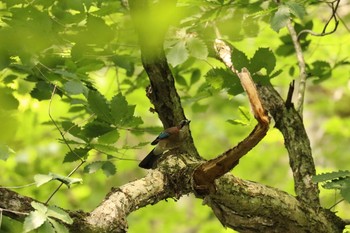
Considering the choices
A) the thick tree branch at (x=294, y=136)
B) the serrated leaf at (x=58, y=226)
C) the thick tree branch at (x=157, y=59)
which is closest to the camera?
the serrated leaf at (x=58, y=226)

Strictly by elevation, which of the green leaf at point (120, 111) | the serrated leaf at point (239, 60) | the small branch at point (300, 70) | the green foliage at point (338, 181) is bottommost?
the green foliage at point (338, 181)

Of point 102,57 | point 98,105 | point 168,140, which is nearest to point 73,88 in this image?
point 98,105

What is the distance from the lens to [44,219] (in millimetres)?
1565

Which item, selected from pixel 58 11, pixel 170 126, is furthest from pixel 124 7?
pixel 170 126

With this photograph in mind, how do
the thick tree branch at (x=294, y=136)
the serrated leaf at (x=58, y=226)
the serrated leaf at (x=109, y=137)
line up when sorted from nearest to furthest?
the serrated leaf at (x=58, y=226)
the serrated leaf at (x=109, y=137)
the thick tree branch at (x=294, y=136)

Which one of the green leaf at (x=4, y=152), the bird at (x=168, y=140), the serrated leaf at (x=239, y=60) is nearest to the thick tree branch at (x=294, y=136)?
the serrated leaf at (x=239, y=60)

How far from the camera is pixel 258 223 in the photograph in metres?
2.79

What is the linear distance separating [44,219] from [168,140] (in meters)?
1.16

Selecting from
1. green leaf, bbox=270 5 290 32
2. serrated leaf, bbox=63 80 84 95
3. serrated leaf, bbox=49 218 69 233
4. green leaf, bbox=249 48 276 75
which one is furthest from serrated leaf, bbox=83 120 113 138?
serrated leaf, bbox=49 218 69 233

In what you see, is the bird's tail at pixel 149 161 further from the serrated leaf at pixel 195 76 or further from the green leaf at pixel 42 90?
the serrated leaf at pixel 195 76

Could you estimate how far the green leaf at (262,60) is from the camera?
2639mm

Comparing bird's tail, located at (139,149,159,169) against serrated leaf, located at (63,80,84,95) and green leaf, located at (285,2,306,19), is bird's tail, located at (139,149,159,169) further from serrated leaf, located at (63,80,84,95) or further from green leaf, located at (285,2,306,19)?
green leaf, located at (285,2,306,19)

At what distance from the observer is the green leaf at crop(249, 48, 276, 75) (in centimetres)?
264

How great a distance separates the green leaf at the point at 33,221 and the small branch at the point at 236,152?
0.97 metres
